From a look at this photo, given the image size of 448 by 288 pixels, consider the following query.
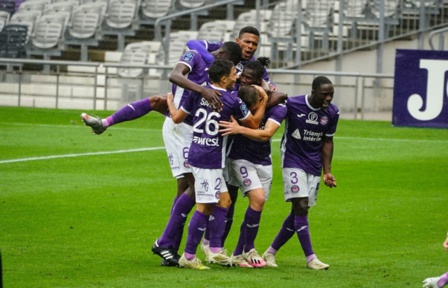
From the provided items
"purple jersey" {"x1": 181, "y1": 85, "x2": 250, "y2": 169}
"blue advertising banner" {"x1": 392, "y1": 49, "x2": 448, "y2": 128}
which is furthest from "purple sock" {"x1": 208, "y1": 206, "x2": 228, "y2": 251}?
"blue advertising banner" {"x1": 392, "y1": 49, "x2": 448, "y2": 128}

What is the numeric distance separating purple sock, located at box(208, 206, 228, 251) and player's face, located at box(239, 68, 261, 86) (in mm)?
1066

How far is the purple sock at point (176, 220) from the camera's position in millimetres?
9672

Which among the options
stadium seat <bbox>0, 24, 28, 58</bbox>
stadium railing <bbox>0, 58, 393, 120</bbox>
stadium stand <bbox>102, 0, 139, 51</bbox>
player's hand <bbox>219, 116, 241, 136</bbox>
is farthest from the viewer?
stadium stand <bbox>102, 0, 139, 51</bbox>

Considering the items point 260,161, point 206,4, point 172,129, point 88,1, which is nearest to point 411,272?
point 260,161

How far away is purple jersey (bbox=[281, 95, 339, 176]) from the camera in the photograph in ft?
31.8

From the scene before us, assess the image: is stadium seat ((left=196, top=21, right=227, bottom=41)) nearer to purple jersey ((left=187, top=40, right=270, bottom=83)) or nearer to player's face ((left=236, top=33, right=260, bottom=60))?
purple jersey ((left=187, top=40, right=270, bottom=83))

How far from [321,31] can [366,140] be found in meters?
7.50

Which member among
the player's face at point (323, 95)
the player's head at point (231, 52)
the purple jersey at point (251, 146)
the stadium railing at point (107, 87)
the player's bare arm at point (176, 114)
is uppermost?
the player's head at point (231, 52)

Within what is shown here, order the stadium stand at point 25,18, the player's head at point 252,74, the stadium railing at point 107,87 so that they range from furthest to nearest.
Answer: the stadium stand at point 25,18 < the stadium railing at point 107,87 < the player's head at point 252,74

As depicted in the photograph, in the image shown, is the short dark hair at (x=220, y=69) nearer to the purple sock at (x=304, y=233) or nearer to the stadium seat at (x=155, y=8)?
the purple sock at (x=304, y=233)

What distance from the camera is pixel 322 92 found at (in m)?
9.54

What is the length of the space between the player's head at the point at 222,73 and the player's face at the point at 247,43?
1.93ft

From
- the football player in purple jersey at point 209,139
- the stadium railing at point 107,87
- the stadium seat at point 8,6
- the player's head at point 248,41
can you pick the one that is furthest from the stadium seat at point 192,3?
the football player in purple jersey at point 209,139

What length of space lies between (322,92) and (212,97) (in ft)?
3.33
